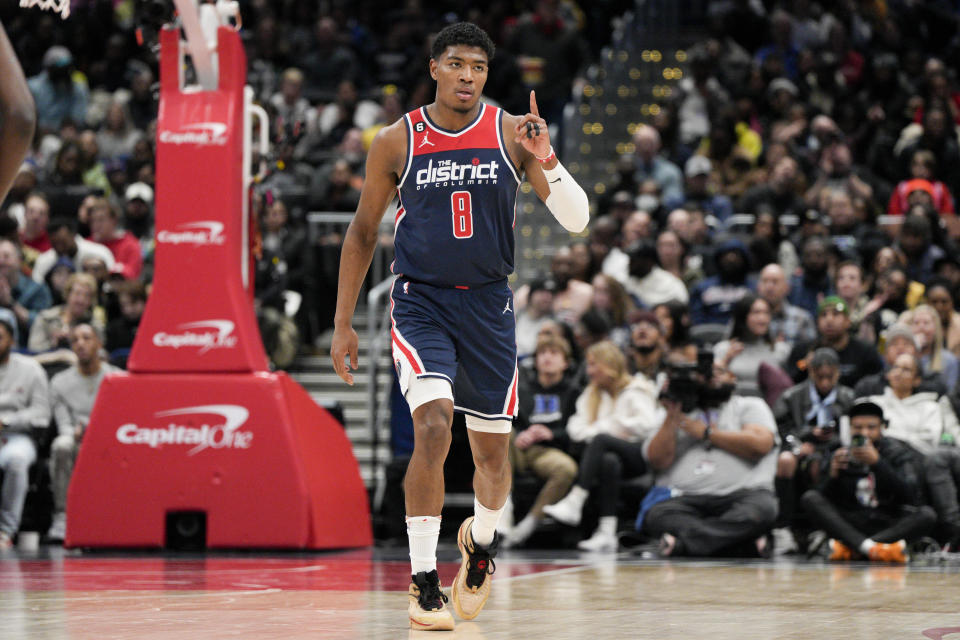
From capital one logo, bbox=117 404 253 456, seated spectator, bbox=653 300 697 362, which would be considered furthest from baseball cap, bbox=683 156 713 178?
capital one logo, bbox=117 404 253 456

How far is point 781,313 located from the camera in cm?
1142

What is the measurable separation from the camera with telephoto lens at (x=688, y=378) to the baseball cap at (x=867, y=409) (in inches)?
36.9

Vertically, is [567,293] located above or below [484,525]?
above

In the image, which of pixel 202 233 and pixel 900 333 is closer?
pixel 202 233

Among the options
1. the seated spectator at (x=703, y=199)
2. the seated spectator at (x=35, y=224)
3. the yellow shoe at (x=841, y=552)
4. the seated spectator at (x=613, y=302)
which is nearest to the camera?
the yellow shoe at (x=841, y=552)

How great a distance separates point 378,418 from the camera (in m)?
12.3

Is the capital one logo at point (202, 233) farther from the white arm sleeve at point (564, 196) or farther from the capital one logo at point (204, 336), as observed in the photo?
the white arm sleeve at point (564, 196)

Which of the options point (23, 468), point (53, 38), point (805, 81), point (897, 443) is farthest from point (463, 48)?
point (53, 38)

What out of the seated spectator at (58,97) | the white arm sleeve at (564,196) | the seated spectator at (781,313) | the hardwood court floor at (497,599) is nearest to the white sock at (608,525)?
the hardwood court floor at (497,599)

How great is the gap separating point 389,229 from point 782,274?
3.57m

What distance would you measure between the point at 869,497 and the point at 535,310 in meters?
3.58

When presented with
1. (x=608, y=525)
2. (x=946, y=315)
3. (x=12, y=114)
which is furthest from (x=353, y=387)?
(x=12, y=114)

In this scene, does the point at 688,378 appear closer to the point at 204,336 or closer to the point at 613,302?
the point at 613,302

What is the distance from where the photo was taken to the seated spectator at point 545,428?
33.8 feet
